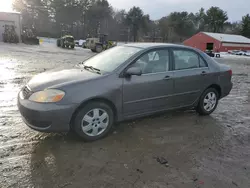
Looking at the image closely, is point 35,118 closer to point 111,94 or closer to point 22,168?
point 22,168

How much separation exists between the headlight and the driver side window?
1389mm

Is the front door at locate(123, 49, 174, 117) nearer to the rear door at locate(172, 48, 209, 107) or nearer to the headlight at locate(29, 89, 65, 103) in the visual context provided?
the rear door at locate(172, 48, 209, 107)

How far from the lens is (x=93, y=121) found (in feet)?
11.7

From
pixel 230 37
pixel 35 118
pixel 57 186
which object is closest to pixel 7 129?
pixel 35 118

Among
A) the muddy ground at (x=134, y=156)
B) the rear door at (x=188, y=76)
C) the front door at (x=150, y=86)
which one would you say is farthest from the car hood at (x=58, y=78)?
the rear door at (x=188, y=76)

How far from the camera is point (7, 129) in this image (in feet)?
12.7

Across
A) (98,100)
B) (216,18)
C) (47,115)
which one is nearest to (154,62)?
(98,100)

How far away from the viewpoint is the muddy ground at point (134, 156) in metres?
2.75

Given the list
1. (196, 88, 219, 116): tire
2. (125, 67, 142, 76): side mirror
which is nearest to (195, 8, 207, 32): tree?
(196, 88, 219, 116): tire

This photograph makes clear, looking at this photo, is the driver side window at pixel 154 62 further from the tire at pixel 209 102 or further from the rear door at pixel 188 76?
the tire at pixel 209 102

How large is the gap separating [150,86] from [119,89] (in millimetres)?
658

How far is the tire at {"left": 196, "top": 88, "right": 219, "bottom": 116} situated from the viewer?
499 centimetres

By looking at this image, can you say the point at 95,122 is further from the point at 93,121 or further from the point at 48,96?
the point at 48,96

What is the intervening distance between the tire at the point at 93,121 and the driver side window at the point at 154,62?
977 mm
